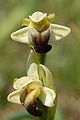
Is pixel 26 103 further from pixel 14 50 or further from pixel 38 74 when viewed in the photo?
pixel 14 50

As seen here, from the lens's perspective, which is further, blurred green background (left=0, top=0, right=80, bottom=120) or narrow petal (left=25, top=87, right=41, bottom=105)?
blurred green background (left=0, top=0, right=80, bottom=120)

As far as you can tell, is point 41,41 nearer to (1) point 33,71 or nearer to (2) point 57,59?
(1) point 33,71

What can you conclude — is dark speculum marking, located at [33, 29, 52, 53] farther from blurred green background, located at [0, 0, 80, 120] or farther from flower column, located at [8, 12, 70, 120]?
blurred green background, located at [0, 0, 80, 120]

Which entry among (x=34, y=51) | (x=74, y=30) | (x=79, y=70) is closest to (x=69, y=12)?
(x=74, y=30)

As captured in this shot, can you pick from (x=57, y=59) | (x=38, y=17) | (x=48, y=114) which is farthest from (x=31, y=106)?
(x=57, y=59)

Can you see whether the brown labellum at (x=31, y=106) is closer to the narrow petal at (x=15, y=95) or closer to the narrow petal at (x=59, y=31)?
the narrow petal at (x=15, y=95)

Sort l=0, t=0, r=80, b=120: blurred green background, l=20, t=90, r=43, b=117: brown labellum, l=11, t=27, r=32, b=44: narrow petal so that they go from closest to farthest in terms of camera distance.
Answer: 1. l=20, t=90, r=43, b=117: brown labellum
2. l=11, t=27, r=32, b=44: narrow petal
3. l=0, t=0, r=80, b=120: blurred green background

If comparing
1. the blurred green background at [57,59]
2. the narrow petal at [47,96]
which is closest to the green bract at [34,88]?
the narrow petal at [47,96]

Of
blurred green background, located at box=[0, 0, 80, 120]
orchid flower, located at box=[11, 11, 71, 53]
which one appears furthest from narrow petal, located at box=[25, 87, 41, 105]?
blurred green background, located at box=[0, 0, 80, 120]
